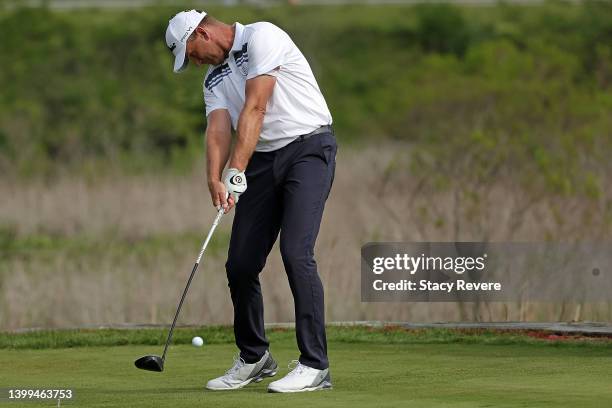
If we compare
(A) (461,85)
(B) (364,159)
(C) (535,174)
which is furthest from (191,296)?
(A) (461,85)

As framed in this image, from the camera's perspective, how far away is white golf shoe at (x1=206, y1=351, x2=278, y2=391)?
6.06 m

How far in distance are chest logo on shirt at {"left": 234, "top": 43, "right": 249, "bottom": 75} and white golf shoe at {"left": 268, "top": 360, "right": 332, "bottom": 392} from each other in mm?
1280

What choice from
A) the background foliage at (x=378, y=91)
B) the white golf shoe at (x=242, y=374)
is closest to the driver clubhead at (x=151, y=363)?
the white golf shoe at (x=242, y=374)

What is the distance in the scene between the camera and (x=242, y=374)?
6.20m

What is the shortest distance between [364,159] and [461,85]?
5.80 m

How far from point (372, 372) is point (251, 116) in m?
1.41

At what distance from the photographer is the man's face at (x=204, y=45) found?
599 centimetres

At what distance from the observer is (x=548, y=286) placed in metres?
10.5

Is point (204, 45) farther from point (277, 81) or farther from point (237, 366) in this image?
point (237, 366)

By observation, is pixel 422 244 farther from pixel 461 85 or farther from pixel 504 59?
pixel 504 59

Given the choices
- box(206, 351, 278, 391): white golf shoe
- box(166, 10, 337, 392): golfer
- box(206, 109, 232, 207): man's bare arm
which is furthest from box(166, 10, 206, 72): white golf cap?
box(206, 351, 278, 391): white golf shoe

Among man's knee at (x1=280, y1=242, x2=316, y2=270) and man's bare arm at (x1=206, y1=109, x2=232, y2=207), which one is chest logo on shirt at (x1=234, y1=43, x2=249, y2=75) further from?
man's knee at (x1=280, y1=242, x2=316, y2=270)

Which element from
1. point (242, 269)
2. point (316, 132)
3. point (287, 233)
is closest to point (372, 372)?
point (242, 269)

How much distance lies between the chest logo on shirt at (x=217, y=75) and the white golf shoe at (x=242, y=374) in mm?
1229
